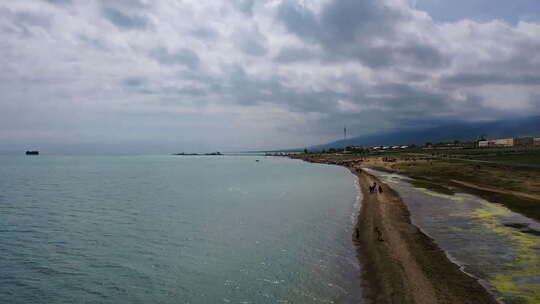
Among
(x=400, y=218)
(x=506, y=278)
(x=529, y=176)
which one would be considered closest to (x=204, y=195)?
(x=400, y=218)

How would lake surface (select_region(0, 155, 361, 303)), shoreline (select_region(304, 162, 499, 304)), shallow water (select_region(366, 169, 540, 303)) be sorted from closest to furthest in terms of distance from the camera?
shoreline (select_region(304, 162, 499, 304)) < shallow water (select_region(366, 169, 540, 303)) < lake surface (select_region(0, 155, 361, 303))

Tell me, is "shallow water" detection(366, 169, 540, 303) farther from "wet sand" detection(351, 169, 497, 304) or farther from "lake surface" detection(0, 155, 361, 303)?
"lake surface" detection(0, 155, 361, 303)

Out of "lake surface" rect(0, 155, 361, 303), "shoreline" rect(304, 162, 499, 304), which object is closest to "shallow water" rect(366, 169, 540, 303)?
"shoreline" rect(304, 162, 499, 304)

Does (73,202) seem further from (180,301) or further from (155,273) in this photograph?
(180,301)

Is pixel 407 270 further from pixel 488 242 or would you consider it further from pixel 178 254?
pixel 178 254

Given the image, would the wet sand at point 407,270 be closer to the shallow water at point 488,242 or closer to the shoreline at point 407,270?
the shoreline at point 407,270

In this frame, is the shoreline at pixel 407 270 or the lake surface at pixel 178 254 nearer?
the shoreline at pixel 407 270

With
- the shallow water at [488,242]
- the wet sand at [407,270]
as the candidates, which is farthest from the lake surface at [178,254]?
the shallow water at [488,242]
